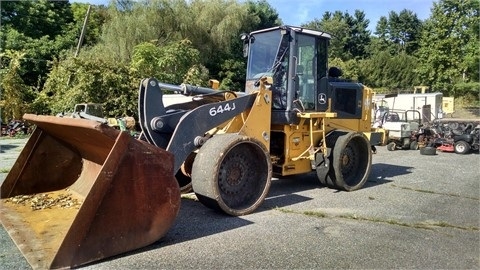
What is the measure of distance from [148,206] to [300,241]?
1733 mm

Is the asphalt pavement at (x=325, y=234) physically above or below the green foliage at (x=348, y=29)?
below

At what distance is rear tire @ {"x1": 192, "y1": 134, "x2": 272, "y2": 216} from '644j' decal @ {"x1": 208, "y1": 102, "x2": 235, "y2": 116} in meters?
0.37

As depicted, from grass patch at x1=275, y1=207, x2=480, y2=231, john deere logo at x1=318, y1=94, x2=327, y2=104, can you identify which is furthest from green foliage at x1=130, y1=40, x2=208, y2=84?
grass patch at x1=275, y1=207, x2=480, y2=231

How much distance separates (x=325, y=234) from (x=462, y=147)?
1188 cm

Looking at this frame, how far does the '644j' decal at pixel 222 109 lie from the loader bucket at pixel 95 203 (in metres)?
1.46

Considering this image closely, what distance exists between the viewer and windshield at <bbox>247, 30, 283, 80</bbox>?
23.9 ft

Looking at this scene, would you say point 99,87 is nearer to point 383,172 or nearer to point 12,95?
point 12,95

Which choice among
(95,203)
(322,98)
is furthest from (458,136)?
(95,203)

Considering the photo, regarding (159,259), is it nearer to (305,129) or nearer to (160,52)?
(305,129)

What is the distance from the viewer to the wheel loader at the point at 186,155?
4.14 metres

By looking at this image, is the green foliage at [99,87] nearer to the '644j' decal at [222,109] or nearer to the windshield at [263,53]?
the windshield at [263,53]

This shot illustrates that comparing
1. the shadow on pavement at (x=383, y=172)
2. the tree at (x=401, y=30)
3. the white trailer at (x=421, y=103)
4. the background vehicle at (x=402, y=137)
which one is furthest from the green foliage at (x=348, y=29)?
the shadow on pavement at (x=383, y=172)

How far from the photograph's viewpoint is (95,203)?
394cm

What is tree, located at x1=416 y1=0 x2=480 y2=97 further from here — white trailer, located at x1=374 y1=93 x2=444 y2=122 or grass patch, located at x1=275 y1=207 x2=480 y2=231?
grass patch, located at x1=275 y1=207 x2=480 y2=231
